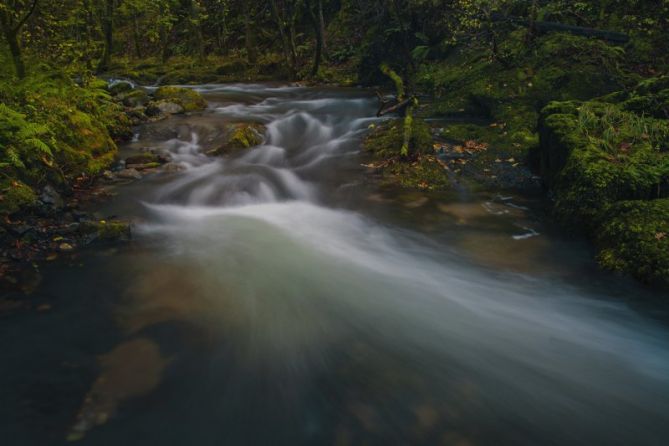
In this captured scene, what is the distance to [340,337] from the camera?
12.3ft

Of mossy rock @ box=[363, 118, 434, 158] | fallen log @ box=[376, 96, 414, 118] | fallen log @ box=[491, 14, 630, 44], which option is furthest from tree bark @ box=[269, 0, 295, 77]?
mossy rock @ box=[363, 118, 434, 158]

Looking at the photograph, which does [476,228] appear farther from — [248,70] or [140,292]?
[248,70]

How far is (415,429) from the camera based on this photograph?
2.72m

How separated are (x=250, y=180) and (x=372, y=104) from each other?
6519 mm

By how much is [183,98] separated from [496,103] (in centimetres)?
905

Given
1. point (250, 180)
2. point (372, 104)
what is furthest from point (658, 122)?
point (372, 104)

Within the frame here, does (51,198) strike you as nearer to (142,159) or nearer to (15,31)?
(142,159)

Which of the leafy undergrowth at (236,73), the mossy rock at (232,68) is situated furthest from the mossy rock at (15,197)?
the mossy rock at (232,68)

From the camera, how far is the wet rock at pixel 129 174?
7473mm

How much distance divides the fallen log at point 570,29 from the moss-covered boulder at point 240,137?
24.3 ft

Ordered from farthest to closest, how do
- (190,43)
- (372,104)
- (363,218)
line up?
(190,43)
(372,104)
(363,218)

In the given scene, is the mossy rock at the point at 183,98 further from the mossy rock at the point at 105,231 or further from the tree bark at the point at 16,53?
the mossy rock at the point at 105,231

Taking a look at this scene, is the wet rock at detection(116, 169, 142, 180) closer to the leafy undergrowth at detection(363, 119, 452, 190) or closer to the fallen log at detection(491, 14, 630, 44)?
the leafy undergrowth at detection(363, 119, 452, 190)

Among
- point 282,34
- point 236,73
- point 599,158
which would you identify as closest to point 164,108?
point 282,34
